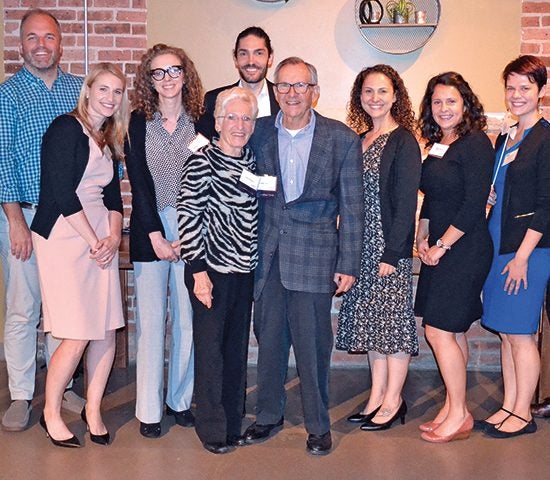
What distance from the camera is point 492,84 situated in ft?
15.3

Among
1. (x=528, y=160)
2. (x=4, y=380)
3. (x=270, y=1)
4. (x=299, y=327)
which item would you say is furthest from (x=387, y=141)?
(x=4, y=380)

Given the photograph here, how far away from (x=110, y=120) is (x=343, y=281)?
129cm

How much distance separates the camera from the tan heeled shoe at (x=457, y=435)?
355 cm

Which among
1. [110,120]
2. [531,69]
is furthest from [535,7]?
[110,120]

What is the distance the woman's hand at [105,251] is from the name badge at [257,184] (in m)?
0.67

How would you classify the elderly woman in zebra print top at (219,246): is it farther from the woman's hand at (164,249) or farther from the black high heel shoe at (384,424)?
the black high heel shoe at (384,424)

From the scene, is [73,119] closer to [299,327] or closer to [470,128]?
[299,327]

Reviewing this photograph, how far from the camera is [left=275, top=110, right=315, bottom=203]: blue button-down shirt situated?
130 inches

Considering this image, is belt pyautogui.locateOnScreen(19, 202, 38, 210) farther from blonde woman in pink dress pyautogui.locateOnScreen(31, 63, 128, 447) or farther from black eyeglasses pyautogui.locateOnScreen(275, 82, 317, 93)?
black eyeglasses pyautogui.locateOnScreen(275, 82, 317, 93)

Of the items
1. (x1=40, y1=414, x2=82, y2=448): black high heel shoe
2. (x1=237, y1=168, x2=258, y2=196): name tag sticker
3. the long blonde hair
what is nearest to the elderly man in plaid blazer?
(x1=237, y1=168, x2=258, y2=196): name tag sticker

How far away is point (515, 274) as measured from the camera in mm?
3488

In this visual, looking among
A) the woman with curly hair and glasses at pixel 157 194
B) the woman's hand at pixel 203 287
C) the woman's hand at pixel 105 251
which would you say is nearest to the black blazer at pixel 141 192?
the woman with curly hair and glasses at pixel 157 194

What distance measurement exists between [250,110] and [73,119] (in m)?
0.78

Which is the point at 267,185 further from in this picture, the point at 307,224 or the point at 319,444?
the point at 319,444
